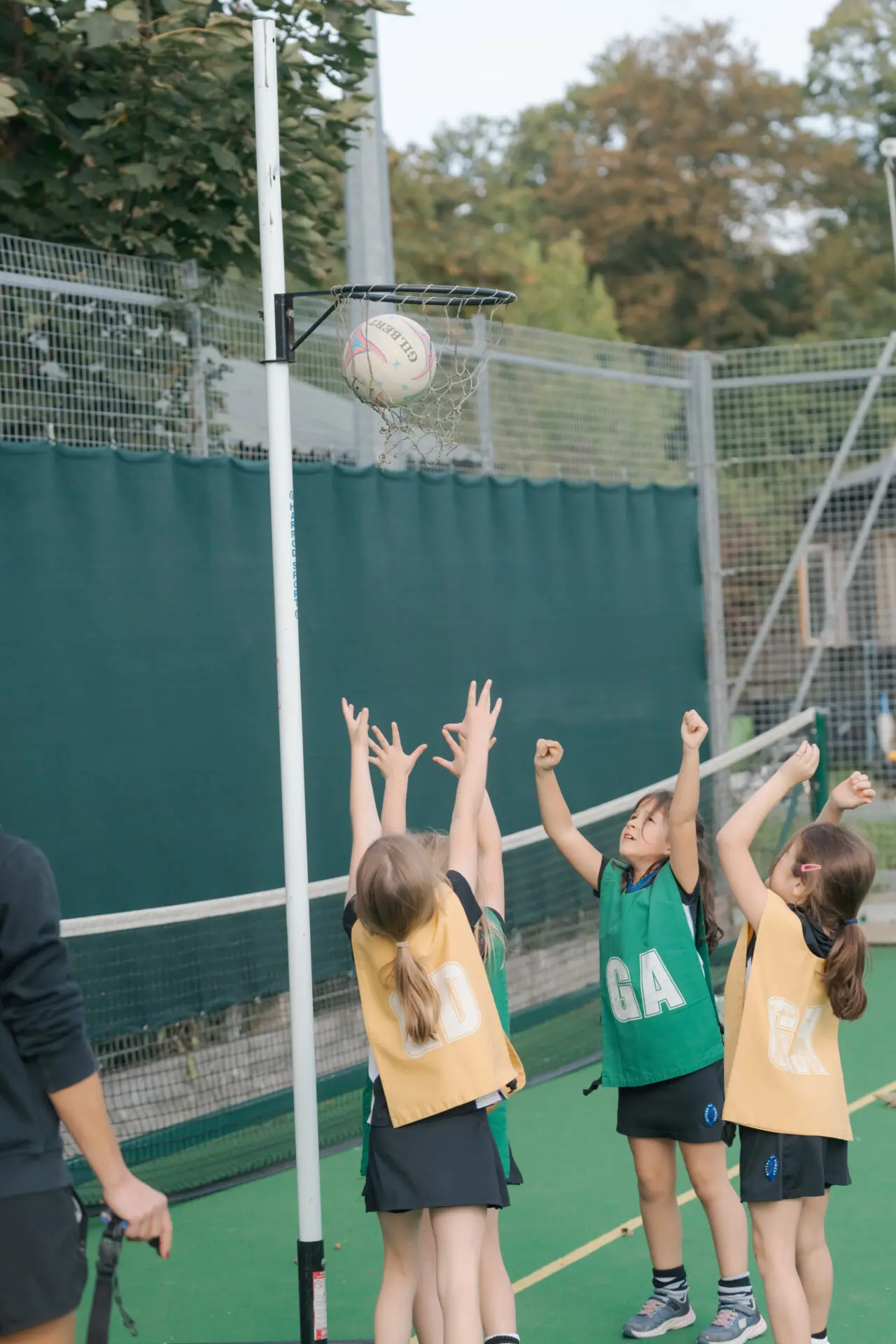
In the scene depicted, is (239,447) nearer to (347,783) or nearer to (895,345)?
(347,783)

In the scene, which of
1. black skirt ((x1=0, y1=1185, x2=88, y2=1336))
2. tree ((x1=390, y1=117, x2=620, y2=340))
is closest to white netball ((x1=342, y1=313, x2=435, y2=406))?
black skirt ((x1=0, y1=1185, x2=88, y2=1336))

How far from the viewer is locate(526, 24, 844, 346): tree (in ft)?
120

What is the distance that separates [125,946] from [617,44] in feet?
139

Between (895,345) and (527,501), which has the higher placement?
(895,345)

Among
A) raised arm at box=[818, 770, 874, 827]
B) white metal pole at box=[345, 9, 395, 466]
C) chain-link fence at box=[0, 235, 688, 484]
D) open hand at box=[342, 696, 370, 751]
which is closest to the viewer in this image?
raised arm at box=[818, 770, 874, 827]

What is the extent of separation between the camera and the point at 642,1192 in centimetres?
434

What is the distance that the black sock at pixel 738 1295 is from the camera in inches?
166

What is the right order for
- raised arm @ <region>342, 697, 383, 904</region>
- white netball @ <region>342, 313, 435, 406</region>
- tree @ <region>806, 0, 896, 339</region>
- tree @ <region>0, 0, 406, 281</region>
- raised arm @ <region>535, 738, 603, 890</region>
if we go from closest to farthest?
raised arm @ <region>342, 697, 383, 904</region>
white netball @ <region>342, 313, 435, 406</region>
raised arm @ <region>535, 738, 603, 890</region>
tree @ <region>0, 0, 406, 281</region>
tree @ <region>806, 0, 896, 339</region>

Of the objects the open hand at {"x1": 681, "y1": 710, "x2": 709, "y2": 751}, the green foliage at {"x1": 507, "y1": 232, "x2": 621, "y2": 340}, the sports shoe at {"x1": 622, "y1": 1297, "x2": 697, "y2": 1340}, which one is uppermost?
the green foliage at {"x1": 507, "y1": 232, "x2": 621, "y2": 340}

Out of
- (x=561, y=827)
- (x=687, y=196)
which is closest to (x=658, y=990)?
(x=561, y=827)

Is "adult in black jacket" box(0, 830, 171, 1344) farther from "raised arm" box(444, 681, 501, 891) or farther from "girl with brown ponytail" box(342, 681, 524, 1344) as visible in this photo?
"raised arm" box(444, 681, 501, 891)

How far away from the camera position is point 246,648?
255 inches

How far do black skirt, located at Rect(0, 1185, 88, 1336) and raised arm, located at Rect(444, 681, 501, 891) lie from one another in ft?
4.56

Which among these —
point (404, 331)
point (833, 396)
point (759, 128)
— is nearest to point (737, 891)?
point (404, 331)
